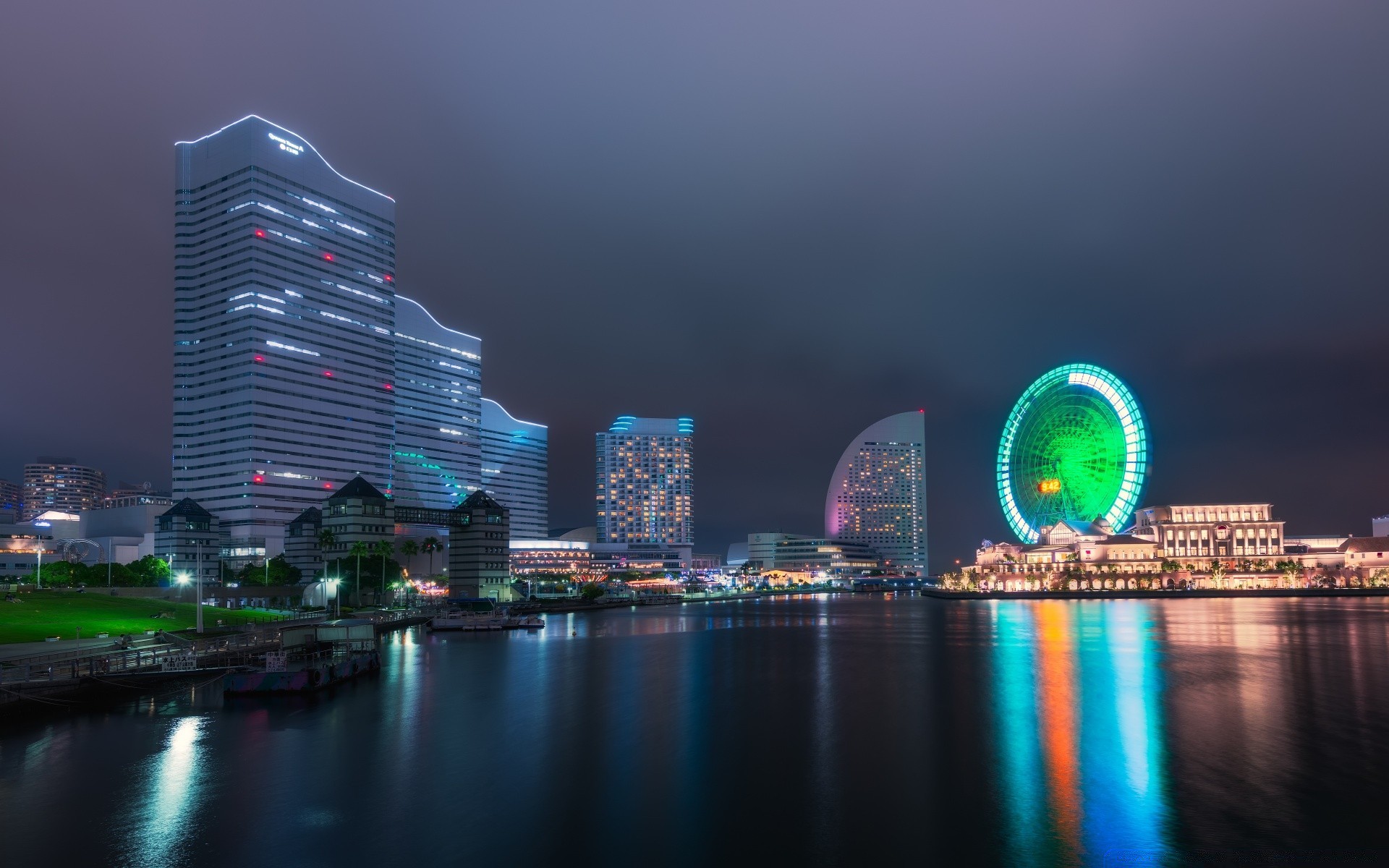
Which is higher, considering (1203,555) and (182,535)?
(182,535)

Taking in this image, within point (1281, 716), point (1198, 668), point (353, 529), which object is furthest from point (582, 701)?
point (353, 529)

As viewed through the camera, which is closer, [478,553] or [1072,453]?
[478,553]

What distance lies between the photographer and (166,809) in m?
29.1

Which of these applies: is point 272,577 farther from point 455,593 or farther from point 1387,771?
point 1387,771

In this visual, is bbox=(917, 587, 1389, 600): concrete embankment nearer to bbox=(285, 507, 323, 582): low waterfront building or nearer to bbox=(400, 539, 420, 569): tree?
bbox=(400, 539, 420, 569): tree

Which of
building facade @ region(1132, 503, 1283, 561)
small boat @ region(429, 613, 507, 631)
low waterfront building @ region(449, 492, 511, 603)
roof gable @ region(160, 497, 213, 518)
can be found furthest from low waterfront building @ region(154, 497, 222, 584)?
building facade @ region(1132, 503, 1283, 561)

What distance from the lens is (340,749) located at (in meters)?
38.3

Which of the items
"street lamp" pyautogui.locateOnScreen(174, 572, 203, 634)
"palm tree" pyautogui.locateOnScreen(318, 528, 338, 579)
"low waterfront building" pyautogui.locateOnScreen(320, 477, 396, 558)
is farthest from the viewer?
"low waterfront building" pyautogui.locateOnScreen(320, 477, 396, 558)

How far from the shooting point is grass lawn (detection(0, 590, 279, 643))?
65.7 m

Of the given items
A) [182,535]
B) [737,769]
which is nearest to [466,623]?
[182,535]

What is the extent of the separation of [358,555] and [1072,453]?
444ft

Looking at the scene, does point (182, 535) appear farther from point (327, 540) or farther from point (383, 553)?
point (383, 553)

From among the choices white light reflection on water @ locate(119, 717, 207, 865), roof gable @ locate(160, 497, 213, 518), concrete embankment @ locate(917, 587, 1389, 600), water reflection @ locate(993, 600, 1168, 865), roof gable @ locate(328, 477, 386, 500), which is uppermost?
roof gable @ locate(328, 477, 386, 500)

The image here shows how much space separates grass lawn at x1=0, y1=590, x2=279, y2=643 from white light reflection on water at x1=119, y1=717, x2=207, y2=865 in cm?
3378
